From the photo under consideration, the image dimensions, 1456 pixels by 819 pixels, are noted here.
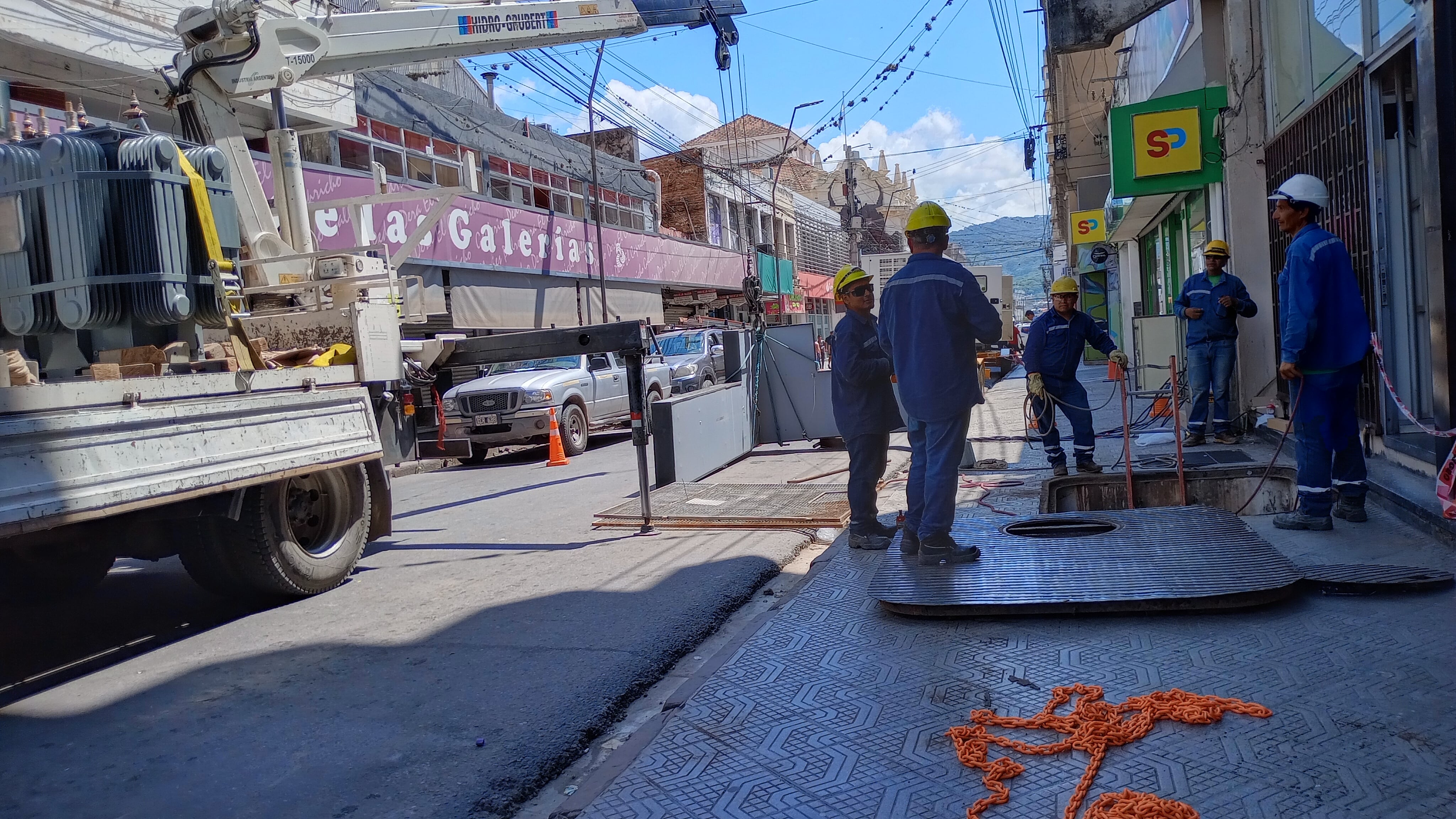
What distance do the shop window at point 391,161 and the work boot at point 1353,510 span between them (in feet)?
58.4

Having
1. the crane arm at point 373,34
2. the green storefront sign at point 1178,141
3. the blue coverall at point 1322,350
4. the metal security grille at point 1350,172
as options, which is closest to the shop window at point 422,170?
the crane arm at point 373,34

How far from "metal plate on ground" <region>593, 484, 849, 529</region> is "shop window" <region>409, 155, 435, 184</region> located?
1406cm

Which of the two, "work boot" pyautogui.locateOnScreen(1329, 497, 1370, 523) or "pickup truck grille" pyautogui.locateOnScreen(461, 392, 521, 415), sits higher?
"pickup truck grille" pyautogui.locateOnScreen(461, 392, 521, 415)

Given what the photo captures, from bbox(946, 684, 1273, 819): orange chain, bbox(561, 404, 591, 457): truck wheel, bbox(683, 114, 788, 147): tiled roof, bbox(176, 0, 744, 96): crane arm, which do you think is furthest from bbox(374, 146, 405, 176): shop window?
bbox(683, 114, 788, 147): tiled roof

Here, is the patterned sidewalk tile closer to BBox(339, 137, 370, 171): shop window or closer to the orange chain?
the orange chain

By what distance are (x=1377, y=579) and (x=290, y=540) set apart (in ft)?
18.2

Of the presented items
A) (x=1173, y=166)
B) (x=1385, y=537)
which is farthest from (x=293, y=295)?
(x=1173, y=166)

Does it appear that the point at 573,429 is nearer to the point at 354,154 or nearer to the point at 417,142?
the point at 354,154

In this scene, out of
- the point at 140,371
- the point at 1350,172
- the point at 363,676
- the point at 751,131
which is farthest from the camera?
the point at 751,131

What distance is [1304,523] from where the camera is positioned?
5.46 metres

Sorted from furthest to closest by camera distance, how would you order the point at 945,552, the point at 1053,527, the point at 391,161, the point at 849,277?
the point at 391,161 → the point at 849,277 → the point at 1053,527 → the point at 945,552

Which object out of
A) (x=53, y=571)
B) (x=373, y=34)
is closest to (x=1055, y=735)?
(x=53, y=571)

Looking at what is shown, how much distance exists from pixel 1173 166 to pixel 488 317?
15.3 meters

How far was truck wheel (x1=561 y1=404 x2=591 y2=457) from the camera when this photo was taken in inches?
563
